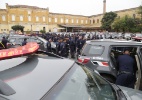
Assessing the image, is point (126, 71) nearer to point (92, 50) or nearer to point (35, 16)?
point (92, 50)

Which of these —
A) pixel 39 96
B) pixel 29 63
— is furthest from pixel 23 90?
pixel 29 63

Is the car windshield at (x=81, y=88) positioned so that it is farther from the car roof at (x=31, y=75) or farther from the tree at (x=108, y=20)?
the tree at (x=108, y=20)

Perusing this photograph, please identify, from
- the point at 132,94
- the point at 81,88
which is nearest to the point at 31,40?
the point at 132,94

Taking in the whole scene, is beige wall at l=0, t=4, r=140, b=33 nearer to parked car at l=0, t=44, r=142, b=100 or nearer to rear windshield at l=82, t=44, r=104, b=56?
rear windshield at l=82, t=44, r=104, b=56

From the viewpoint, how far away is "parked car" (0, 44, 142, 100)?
1491mm

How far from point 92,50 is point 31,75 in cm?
383

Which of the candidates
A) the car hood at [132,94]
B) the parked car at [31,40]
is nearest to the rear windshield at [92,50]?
the car hood at [132,94]

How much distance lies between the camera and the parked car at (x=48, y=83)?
58.7 inches

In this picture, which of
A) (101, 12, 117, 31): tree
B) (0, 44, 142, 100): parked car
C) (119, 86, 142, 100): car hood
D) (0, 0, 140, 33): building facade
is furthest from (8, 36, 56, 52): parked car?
(0, 0, 140, 33): building facade

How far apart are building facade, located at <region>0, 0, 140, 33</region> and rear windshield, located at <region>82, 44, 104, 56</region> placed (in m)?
59.6

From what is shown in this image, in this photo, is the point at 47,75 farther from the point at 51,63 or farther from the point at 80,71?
the point at 80,71

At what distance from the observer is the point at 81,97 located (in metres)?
2.01

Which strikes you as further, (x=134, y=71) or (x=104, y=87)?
(x=134, y=71)

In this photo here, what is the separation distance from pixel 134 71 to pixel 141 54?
0.42 metres
